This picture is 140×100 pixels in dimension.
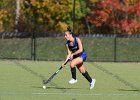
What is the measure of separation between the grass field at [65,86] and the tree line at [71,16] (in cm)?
1597

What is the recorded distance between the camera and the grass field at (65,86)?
14.9 metres

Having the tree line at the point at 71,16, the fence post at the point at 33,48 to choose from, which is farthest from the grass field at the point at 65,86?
the tree line at the point at 71,16

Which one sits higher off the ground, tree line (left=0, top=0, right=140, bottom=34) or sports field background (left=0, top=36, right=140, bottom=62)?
tree line (left=0, top=0, right=140, bottom=34)

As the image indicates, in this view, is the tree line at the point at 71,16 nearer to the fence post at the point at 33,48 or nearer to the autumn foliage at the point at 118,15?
the autumn foliage at the point at 118,15

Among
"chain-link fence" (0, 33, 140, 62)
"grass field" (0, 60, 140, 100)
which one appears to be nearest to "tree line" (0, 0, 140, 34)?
"chain-link fence" (0, 33, 140, 62)

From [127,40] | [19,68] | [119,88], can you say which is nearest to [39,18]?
[127,40]

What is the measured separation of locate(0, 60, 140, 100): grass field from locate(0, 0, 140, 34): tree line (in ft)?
52.4

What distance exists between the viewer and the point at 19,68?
24.9m

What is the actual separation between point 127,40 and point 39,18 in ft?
32.1

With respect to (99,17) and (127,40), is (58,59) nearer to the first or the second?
→ (127,40)

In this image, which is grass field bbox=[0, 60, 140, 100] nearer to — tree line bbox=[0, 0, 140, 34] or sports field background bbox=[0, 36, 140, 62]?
sports field background bbox=[0, 36, 140, 62]

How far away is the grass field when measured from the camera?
14869 mm

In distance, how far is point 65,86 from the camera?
57.5ft

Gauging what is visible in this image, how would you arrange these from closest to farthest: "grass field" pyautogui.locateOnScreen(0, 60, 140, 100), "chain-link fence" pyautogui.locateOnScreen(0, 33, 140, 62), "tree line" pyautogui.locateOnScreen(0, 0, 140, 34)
Answer: "grass field" pyautogui.locateOnScreen(0, 60, 140, 100) → "chain-link fence" pyautogui.locateOnScreen(0, 33, 140, 62) → "tree line" pyautogui.locateOnScreen(0, 0, 140, 34)
